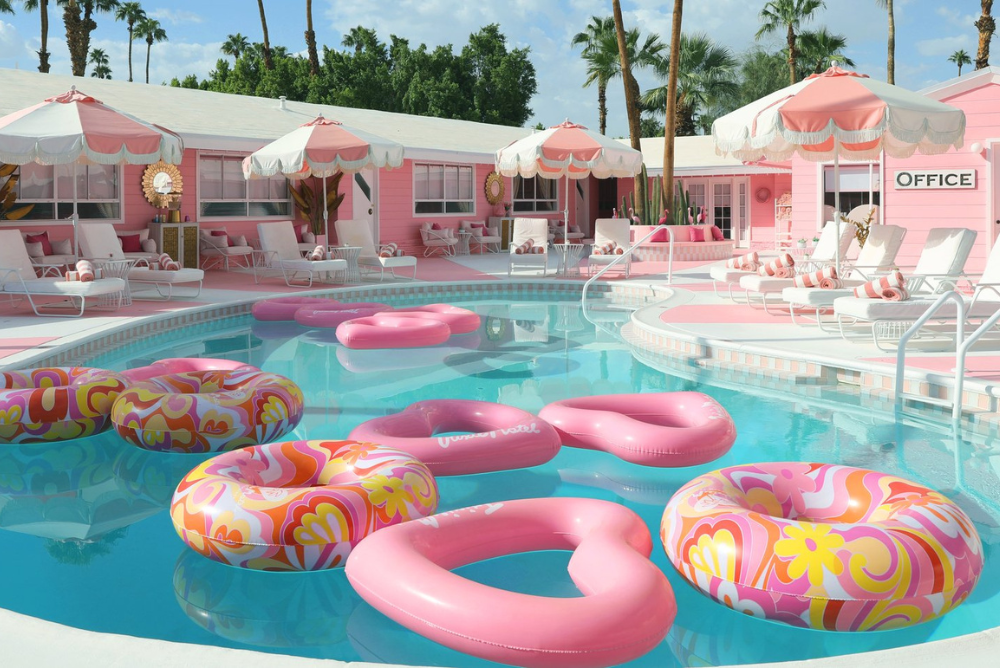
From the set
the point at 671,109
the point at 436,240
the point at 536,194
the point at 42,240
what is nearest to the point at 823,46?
the point at 536,194

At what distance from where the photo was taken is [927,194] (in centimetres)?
1398

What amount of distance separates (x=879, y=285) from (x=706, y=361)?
152cm

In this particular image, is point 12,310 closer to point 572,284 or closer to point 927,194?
point 572,284

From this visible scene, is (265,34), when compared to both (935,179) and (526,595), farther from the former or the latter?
(526,595)

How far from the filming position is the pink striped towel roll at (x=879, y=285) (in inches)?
306

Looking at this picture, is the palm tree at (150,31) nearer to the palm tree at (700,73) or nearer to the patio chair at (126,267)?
the palm tree at (700,73)

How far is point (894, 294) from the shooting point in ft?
25.5

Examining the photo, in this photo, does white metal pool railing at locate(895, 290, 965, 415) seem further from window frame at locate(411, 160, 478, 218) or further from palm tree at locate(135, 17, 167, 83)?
palm tree at locate(135, 17, 167, 83)

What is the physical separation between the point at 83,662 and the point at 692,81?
33854 millimetres

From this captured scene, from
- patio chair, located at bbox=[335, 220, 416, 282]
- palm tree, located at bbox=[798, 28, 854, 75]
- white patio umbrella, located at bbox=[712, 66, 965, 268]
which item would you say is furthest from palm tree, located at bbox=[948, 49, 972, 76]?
white patio umbrella, located at bbox=[712, 66, 965, 268]

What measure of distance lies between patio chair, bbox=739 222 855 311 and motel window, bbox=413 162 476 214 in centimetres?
953

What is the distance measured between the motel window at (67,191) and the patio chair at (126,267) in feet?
3.93

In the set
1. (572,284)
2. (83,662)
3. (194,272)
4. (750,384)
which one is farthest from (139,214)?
(83,662)

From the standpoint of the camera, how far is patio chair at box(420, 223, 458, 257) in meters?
19.5
